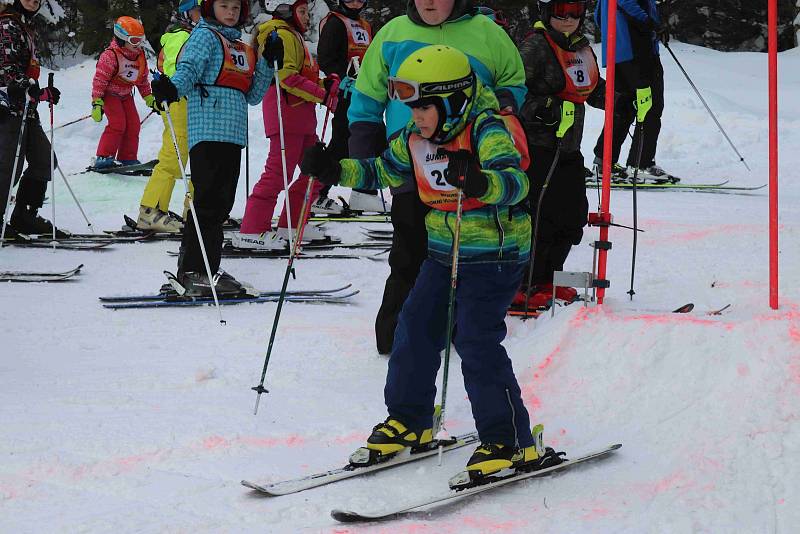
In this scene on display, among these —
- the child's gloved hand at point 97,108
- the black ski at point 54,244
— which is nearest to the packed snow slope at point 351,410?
the black ski at point 54,244

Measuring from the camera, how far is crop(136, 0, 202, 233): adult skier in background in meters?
7.79

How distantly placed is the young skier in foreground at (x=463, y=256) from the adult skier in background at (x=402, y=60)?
96cm

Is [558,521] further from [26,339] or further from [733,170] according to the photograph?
[733,170]

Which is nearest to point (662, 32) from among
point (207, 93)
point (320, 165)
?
point (207, 93)

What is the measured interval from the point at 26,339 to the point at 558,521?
136 inches

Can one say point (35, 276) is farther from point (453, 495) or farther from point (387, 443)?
point (453, 495)

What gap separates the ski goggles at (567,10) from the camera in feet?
18.1

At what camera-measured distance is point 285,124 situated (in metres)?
7.75

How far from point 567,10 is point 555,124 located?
63 cm

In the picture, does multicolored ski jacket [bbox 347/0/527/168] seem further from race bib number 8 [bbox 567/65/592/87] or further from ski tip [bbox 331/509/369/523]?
ski tip [bbox 331/509/369/523]

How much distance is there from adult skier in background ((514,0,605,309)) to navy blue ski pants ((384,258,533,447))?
215 cm

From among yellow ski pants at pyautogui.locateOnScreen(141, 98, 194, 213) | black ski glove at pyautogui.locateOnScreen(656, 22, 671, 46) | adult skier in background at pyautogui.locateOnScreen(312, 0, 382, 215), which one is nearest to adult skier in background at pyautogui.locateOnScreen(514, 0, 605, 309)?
adult skier in background at pyautogui.locateOnScreen(312, 0, 382, 215)

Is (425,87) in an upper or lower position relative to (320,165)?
upper

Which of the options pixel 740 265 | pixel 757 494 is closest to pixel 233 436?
pixel 757 494
